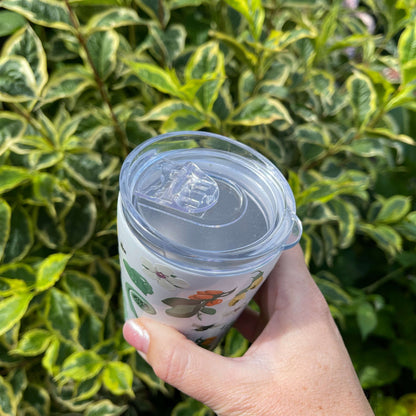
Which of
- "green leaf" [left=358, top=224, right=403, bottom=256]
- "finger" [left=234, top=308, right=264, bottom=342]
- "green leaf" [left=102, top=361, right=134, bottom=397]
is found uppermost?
"green leaf" [left=358, top=224, right=403, bottom=256]

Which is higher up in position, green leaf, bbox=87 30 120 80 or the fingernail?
green leaf, bbox=87 30 120 80

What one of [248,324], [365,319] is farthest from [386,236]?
[248,324]

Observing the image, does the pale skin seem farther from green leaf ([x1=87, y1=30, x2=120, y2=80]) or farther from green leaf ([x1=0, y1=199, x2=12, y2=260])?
green leaf ([x1=87, y1=30, x2=120, y2=80])

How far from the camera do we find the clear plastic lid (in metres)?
0.46

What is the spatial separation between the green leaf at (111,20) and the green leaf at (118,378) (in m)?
0.55

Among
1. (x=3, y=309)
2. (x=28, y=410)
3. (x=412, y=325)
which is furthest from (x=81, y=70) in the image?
(x=412, y=325)

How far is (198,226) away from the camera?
49 cm

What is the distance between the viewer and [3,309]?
0.60 m

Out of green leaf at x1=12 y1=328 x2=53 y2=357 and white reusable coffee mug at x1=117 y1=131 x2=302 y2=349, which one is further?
green leaf at x1=12 y1=328 x2=53 y2=357

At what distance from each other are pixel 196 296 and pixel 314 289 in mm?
264

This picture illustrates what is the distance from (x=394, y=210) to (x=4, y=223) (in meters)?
0.78

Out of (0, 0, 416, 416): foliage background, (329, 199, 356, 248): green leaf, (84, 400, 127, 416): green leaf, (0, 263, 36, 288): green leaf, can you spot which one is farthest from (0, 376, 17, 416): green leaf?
(329, 199, 356, 248): green leaf

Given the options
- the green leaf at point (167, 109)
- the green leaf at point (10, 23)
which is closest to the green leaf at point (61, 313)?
the green leaf at point (167, 109)

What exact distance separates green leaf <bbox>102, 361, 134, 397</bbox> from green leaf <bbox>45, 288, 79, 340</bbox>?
90mm
